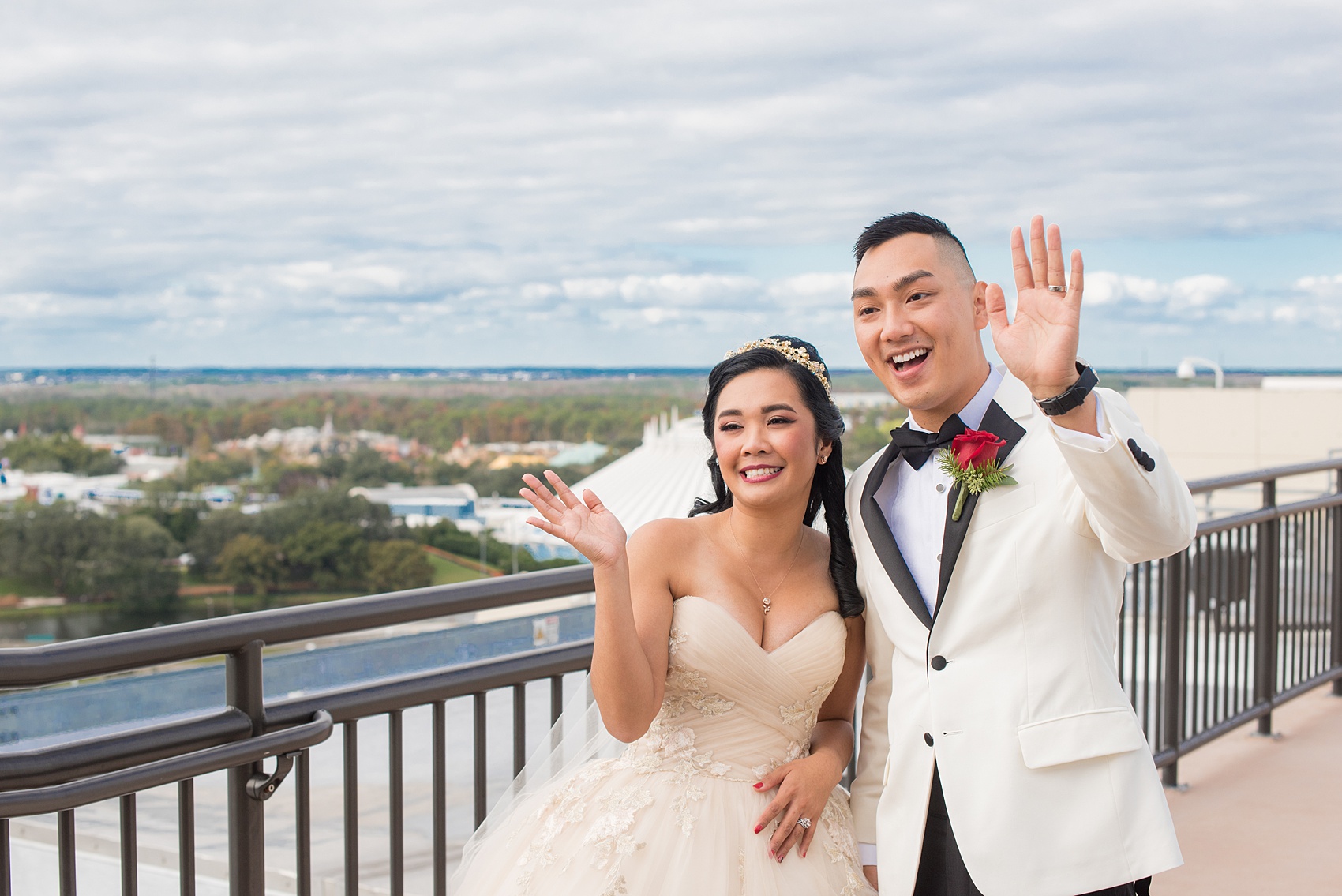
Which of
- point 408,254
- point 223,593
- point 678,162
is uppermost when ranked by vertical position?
point 678,162

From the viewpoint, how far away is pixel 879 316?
6.56 ft

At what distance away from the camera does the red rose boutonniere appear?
6.06 ft

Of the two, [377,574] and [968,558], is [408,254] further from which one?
[968,558]

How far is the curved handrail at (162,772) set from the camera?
1.71 metres

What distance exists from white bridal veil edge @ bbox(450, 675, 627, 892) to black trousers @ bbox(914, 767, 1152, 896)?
28.3 inches

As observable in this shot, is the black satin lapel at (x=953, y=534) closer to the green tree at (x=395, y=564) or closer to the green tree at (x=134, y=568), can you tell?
the green tree at (x=395, y=564)

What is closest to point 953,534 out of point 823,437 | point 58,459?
point 823,437

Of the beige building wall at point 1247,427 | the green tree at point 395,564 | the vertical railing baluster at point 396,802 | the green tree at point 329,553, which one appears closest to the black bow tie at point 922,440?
the vertical railing baluster at point 396,802

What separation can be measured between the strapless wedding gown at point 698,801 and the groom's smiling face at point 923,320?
0.55 meters

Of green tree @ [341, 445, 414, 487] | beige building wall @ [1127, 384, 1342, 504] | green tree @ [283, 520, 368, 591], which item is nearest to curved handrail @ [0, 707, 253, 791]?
beige building wall @ [1127, 384, 1342, 504]

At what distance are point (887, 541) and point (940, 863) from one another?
22.4 inches

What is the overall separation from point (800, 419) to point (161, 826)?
4503cm

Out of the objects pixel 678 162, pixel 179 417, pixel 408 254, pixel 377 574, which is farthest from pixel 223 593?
pixel 678 162

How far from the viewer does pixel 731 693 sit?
2225 millimetres
